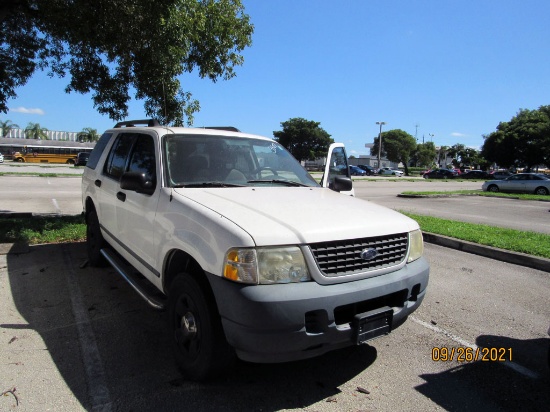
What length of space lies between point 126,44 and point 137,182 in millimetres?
4739

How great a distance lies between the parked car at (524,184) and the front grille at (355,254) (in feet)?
89.0

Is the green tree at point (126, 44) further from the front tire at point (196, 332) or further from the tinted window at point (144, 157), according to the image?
the front tire at point (196, 332)

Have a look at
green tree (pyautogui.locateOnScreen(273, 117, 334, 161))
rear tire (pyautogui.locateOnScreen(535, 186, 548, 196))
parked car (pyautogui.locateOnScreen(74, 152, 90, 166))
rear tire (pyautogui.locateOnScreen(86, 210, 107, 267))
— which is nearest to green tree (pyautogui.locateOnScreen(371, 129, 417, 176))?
green tree (pyautogui.locateOnScreen(273, 117, 334, 161))

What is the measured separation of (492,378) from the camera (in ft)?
10.1

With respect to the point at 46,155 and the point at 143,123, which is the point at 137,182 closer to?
the point at 143,123

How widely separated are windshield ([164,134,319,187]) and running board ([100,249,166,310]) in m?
0.97

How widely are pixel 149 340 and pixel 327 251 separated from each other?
1965mm

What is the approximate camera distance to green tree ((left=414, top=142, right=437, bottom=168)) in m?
96.6

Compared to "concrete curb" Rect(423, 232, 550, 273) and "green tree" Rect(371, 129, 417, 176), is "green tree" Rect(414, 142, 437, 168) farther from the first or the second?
"concrete curb" Rect(423, 232, 550, 273)

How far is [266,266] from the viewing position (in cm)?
246

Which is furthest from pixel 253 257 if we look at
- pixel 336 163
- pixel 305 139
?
pixel 305 139

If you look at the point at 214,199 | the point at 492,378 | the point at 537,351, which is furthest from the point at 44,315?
the point at 537,351

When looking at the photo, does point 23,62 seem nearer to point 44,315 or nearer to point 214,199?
point 44,315

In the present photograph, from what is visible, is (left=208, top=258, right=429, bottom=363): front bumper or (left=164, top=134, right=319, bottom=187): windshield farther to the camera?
(left=164, top=134, right=319, bottom=187): windshield
